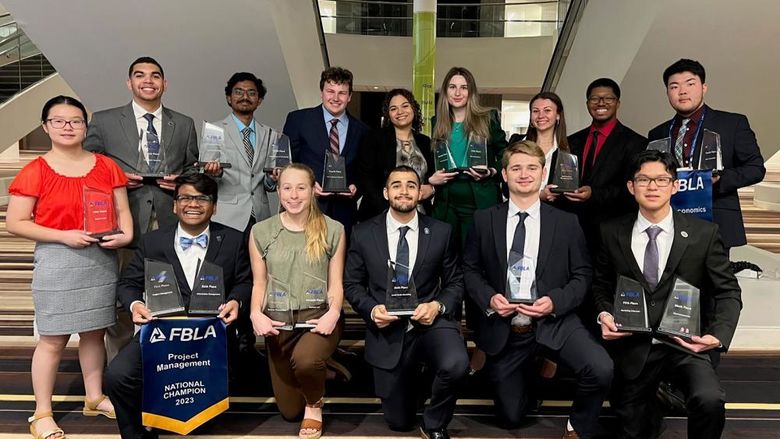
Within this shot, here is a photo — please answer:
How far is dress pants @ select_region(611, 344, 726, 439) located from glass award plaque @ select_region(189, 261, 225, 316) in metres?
1.80

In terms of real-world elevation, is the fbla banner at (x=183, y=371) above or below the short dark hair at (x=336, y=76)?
below

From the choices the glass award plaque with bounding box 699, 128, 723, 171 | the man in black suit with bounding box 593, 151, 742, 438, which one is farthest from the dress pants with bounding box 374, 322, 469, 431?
the glass award plaque with bounding box 699, 128, 723, 171

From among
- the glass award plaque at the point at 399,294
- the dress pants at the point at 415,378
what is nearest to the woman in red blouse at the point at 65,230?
the glass award plaque at the point at 399,294

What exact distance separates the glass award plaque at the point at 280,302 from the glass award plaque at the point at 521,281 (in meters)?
0.97

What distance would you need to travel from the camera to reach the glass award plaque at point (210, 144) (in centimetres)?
311

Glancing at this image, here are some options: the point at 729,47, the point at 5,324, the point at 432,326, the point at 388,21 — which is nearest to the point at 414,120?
the point at 432,326

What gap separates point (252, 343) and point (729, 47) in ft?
13.3

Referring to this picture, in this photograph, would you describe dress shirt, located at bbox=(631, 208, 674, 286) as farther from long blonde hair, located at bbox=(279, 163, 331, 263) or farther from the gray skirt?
the gray skirt

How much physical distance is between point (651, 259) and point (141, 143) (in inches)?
96.6

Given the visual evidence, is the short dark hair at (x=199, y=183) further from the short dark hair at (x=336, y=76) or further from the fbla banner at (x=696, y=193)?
the fbla banner at (x=696, y=193)

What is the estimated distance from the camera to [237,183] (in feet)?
11.0

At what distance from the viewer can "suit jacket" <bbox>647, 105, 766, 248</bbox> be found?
2.98 metres

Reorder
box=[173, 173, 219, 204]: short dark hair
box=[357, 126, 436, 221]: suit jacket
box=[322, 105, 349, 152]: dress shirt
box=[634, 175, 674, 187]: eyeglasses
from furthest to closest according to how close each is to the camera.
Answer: box=[322, 105, 349, 152]: dress shirt
box=[357, 126, 436, 221]: suit jacket
box=[173, 173, 219, 204]: short dark hair
box=[634, 175, 674, 187]: eyeglasses

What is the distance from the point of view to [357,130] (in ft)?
11.7
